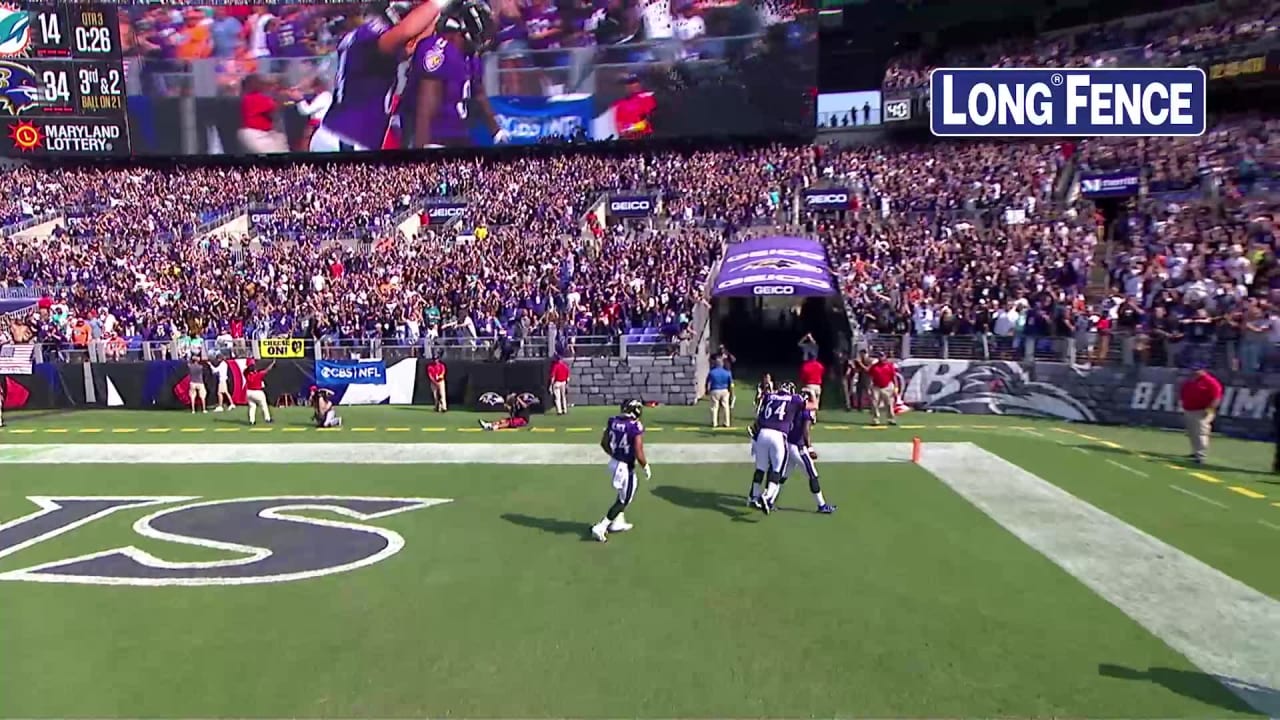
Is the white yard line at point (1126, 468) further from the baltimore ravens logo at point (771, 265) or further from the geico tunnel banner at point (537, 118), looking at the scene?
the geico tunnel banner at point (537, 118)

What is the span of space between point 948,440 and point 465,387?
38.5 ft

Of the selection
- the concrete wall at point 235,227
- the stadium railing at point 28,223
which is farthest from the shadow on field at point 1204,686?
the stadium railing at point 28,223

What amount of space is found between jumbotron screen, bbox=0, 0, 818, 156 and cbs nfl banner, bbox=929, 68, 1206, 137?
116 ft

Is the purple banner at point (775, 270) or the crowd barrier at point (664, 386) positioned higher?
the purple banner at point (775, 270)

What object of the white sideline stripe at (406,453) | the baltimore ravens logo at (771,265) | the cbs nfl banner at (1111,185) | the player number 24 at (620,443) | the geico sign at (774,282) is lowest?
the white sideline stripe at (406,453)

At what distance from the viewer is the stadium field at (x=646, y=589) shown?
244 inches

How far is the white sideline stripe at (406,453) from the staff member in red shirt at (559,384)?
392 centimetres

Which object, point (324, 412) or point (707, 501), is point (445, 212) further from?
point (707, 501)

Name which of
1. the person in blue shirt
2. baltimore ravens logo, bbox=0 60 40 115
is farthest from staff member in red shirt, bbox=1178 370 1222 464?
baltimore ravens logo, bbox=0 60 40 115

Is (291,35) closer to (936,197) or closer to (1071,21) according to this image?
(936,197)

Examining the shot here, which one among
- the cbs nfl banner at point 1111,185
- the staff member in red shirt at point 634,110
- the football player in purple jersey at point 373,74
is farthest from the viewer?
the football player in purple jersey at point 373,74

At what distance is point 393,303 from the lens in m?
25.7

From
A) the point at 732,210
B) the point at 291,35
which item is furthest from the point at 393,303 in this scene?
the point at 291,35

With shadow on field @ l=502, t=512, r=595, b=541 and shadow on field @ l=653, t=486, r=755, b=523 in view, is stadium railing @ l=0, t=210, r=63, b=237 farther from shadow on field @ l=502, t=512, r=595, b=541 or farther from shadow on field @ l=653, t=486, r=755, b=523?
shadow on field @ l=653, t=486, r=755, b=523
